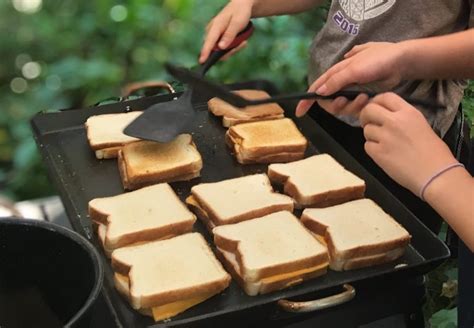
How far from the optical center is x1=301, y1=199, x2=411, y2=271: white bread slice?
55.3 inches

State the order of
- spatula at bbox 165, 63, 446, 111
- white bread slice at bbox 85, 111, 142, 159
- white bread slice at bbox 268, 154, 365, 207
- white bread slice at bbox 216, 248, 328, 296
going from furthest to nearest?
white bread slice at bbox 85, 111, 142, 159 < white bread slice at bbox 268, 154, 365, 207 < white bread slice at bbox 216, 248, 328, 296 < spatula at bbox 165, 63, 446, 111

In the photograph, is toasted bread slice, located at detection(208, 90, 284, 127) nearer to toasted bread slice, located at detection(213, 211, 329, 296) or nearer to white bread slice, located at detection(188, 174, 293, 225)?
white bread slice, located at detection(188, 174, 293, 225)

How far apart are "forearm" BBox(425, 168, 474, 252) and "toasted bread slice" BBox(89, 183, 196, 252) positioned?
544 mm

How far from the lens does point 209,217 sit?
154cm

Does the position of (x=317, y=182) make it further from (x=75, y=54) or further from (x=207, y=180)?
(x=75, y=54)

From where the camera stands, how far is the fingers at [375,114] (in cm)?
125

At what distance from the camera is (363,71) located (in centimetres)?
142

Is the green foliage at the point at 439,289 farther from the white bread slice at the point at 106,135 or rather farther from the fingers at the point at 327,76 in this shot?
the white bread slice at the point at 106,135

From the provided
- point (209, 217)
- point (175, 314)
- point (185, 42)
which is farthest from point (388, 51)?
point (185, 42)

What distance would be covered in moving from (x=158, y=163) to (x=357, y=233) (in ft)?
1.64

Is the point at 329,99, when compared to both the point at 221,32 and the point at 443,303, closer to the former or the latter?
the point at 221,32

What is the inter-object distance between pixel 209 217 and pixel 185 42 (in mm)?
1159

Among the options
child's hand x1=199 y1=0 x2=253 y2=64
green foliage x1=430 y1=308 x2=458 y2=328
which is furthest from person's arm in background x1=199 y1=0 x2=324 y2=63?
green foliage x1=430 y1=308 x2=458 y2=328

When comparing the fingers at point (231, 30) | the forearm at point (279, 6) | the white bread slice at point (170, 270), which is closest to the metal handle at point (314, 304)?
the white bread slice at point (170, 270)
